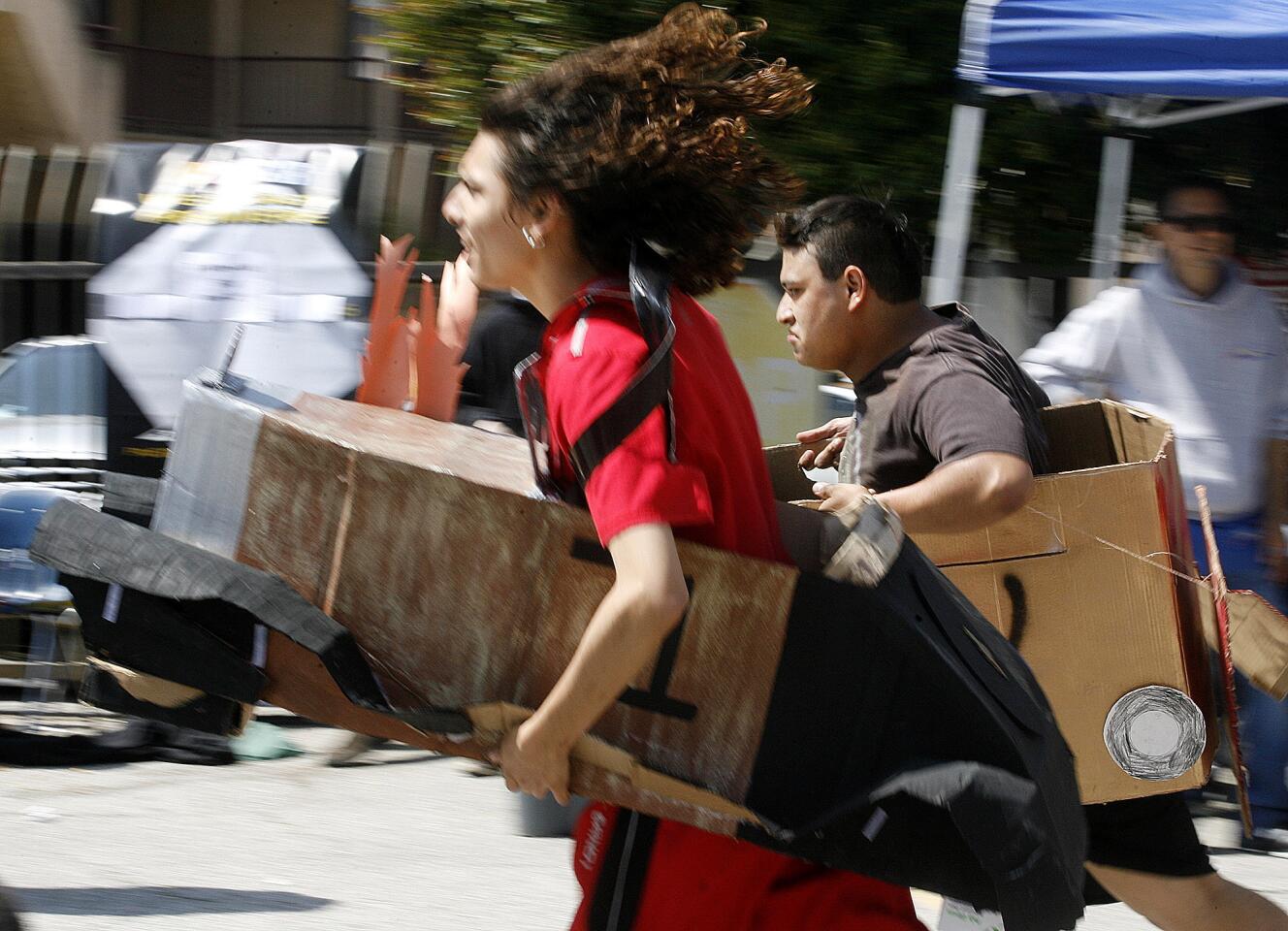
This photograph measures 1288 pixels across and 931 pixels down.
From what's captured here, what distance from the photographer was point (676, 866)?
2.07m

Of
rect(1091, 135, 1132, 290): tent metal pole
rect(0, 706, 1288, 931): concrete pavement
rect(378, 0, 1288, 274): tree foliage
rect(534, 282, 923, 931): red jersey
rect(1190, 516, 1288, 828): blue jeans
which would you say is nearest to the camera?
rect(534, 282, 923, 931): red jersey

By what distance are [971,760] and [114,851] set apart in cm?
352

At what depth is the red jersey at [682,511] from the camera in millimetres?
1842

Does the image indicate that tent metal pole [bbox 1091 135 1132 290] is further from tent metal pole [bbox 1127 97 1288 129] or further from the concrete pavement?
the concrete pavement

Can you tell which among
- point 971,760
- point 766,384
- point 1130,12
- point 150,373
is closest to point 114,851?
point 150,373

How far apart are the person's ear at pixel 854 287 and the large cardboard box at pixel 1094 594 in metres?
0.48

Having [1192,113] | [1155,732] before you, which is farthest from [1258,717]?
[1155,732]

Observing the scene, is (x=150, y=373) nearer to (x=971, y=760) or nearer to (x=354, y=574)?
(x=354, y=574)

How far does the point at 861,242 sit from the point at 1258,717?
8.65 feet

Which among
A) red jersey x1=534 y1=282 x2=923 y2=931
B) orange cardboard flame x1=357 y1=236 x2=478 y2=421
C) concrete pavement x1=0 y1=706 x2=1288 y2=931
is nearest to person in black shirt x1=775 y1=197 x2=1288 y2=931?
red jersey x1=534 y1=282 x2=923 y2=931

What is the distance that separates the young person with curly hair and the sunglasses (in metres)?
2.71

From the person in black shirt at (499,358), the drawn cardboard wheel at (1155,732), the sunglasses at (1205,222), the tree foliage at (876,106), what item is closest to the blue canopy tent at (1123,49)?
the sunglasses at (1205,222)

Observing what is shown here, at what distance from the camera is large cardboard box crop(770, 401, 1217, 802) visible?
271cm

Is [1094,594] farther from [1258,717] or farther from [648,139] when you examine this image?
[1258,717]
